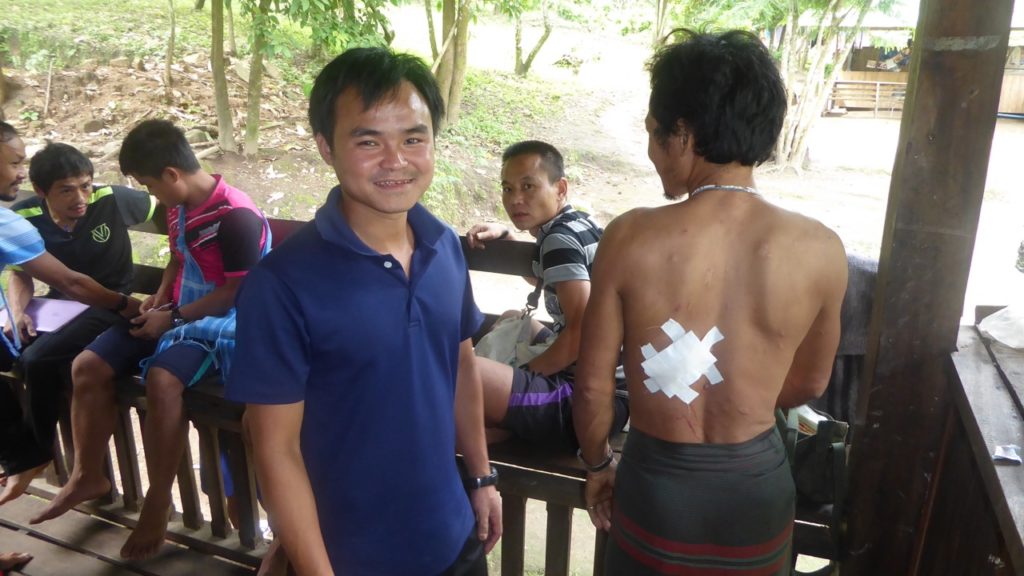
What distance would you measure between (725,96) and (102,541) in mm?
2774

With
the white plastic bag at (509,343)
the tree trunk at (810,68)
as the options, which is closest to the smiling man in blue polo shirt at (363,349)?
the white plastic bag at (509,343)

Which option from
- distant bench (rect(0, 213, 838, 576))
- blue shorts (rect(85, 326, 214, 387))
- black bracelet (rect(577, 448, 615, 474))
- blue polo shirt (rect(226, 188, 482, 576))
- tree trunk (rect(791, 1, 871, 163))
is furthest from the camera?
tree trunk (rect(791, 1, 871, 163))

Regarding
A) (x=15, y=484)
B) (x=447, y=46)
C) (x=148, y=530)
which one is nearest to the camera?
(x=148, y=530)

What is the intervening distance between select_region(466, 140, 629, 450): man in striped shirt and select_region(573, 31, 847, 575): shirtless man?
462mm

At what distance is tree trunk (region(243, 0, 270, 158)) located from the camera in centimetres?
751

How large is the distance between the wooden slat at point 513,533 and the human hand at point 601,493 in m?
0.37

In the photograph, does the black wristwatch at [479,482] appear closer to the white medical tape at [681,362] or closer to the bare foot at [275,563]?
the white medical tape at [681,362]

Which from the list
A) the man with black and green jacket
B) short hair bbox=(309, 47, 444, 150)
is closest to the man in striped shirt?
short hair bbox=(309, 47, 444, 150)

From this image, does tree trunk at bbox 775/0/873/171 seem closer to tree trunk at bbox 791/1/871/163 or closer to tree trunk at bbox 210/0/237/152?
tree trunk at bbox 791/1/871/163

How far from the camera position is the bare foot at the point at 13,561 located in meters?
2.59

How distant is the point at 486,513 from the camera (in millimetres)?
1812

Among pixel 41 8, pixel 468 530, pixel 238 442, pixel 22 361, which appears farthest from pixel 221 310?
pixel 41 8

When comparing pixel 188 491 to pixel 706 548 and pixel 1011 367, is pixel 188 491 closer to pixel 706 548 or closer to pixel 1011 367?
pixel 706 548

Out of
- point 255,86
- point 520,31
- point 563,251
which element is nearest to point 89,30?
point 255,86
